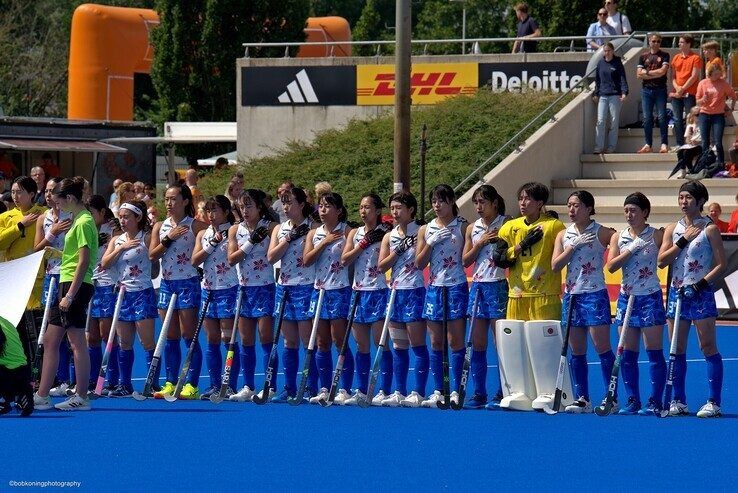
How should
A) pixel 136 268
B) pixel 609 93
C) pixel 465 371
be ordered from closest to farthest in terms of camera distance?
pixel 465 371, pixel 136 268, pixel 609 93

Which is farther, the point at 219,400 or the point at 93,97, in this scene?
the point at 93,97

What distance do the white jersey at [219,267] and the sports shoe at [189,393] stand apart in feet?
2.94

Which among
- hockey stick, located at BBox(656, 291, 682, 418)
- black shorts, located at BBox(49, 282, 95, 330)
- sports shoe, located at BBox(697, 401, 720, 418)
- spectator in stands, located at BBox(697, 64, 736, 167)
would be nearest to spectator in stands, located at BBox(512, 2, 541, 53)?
spectator in stands, located at BBox(697, 64, 736, 167)

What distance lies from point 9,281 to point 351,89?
16261 mm

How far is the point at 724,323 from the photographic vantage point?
61.8 feet

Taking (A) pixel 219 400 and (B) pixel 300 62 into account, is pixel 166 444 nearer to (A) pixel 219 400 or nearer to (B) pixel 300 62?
(A) pixel 219 400

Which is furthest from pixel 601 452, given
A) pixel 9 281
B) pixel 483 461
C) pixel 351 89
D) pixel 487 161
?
pixel 351 89

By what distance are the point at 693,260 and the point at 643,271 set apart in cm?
40

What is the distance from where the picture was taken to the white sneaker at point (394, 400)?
12500 mm

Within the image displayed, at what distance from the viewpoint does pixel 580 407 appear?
11867mm

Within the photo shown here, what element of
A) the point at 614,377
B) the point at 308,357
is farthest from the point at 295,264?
the point at 614,377

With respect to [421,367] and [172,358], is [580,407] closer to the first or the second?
[421,367]

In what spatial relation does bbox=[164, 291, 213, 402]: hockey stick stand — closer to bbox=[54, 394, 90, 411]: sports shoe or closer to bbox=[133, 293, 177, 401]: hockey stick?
bbox=[133, 293, 177, 401]: hockey stick

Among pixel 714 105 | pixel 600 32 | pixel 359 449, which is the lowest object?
pixel 359 449
